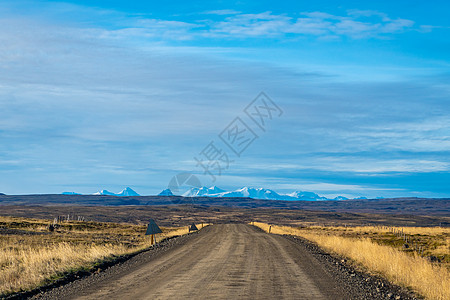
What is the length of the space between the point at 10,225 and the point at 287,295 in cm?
4308

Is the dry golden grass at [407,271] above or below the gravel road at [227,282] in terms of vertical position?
above

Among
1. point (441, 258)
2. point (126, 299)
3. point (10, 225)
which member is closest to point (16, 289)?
point (126, 299)

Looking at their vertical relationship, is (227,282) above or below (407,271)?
below

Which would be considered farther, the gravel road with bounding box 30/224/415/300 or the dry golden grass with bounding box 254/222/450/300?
the dry golden grass with bounding box 254/222/450/300

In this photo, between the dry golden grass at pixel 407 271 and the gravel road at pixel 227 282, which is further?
the dry golden grass at pixel 407 271

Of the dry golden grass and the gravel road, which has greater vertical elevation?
the dry golden grass

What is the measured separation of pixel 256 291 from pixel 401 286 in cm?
507

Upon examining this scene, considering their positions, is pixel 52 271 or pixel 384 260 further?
pixel 384 260

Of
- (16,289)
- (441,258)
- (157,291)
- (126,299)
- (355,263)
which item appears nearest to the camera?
(126,299)

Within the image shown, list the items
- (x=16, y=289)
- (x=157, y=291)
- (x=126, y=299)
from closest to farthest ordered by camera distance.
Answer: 1. (x=126, y=299)
2. (x=157, y=291)
3. (x=16, y=289)

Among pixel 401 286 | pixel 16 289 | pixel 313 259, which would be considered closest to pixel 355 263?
pixel 313 259

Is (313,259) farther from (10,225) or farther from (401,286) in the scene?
(10,225)

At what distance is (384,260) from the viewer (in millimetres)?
17469

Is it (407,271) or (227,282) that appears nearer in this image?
(227,282)
